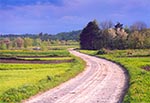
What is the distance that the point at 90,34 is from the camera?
452 ft

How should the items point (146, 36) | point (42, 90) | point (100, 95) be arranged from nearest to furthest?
point (100, 95)
point (42, 90)
point (146, 36)

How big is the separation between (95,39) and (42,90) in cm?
11110

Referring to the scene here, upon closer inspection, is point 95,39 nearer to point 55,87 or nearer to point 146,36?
point 146,36

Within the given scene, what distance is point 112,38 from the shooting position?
13125cm

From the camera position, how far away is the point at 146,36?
399 feet

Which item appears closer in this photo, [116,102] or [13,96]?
[116,102]

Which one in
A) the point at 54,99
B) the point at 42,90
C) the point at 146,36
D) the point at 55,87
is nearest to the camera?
the point at 54,99

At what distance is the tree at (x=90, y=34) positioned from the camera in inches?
5374

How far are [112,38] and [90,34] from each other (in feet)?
34.9

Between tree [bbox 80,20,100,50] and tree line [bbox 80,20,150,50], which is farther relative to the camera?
tree [bbox 80,20,100,50]

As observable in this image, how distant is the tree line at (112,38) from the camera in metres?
Result: 118

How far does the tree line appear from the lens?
118000 mm

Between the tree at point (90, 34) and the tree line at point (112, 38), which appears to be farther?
the tree at point (90, 34)

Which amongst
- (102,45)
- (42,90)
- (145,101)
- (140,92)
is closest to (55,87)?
(42,90)
